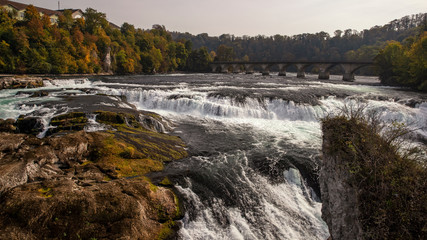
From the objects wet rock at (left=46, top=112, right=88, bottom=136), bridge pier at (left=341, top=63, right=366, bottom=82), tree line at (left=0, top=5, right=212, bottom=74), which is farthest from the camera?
bridge pier at (left=341, top=63, right=366, bottom=82)

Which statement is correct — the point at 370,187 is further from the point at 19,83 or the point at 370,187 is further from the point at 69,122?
the point at 19,83

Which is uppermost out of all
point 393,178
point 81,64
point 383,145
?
point 81,64

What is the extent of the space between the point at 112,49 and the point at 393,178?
69.7 metres

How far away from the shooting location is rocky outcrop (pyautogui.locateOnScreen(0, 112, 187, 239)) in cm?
514

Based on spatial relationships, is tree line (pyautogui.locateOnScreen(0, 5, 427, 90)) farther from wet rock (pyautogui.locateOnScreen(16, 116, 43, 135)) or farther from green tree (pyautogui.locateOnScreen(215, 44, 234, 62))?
wet rock (pyautogui.locateOnScreen(16, 116, 43, 135))

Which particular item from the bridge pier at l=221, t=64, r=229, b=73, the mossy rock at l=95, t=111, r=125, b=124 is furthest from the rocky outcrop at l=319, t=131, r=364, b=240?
the bridge pier at l=221, t=64, r=229, b=73

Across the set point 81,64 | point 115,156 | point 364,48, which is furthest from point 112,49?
point 364,48

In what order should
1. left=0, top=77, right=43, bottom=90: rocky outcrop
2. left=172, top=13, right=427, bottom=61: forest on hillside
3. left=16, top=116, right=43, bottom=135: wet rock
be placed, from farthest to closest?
left=172, top=13, right=427, bottom=61: forest on hillside
left=0, top=77, right=43, bottom=90: rocky outcrop
left=16, top=116, right=43, bottom=135: wet rock

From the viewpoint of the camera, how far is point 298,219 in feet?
24.8

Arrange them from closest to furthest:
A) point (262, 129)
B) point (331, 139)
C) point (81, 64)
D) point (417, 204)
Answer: point (417, 204) < point (331, 139) < point (262, 129) < point (81, 64)

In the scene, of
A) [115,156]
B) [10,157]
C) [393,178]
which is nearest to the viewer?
[393,178]

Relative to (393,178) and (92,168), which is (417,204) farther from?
(92,168)

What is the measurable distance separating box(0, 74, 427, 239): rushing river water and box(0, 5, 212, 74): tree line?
73.4 feet

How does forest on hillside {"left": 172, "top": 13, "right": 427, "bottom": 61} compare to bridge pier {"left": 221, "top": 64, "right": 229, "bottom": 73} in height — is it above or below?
above
